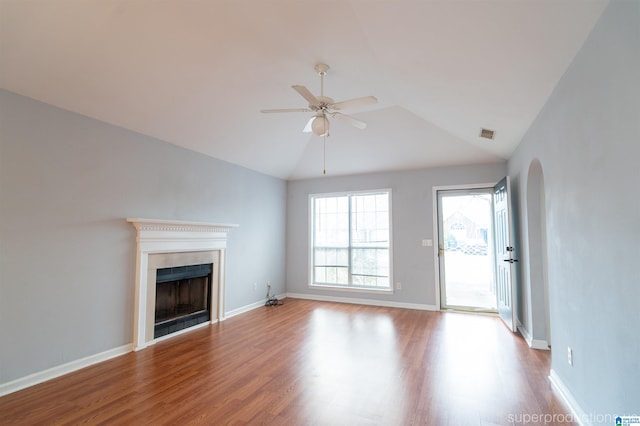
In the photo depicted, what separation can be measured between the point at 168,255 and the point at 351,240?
3.46 m

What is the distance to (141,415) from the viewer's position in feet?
7.15

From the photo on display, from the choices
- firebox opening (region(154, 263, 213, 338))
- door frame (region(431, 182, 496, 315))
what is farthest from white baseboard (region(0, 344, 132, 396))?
door frame (region(431, 182, 496, 315))

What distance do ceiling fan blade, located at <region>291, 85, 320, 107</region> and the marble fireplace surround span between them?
7.85ft

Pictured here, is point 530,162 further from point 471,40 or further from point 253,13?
point 253,13

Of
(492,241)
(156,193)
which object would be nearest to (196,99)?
(156,193)

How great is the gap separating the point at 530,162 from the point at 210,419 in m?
3.90

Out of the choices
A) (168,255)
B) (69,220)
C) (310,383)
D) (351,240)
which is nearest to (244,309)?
(168,255)

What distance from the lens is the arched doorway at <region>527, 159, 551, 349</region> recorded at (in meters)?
3.43

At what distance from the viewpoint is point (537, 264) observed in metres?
3.45

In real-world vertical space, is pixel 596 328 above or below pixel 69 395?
above

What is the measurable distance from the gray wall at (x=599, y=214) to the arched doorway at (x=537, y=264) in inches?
38.3

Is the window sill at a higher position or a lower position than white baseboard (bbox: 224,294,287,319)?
higher

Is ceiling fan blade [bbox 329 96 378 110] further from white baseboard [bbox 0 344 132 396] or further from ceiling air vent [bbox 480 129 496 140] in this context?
white baseboard [bbox 0 344 132 396]

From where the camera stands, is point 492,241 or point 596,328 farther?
point 492,241
